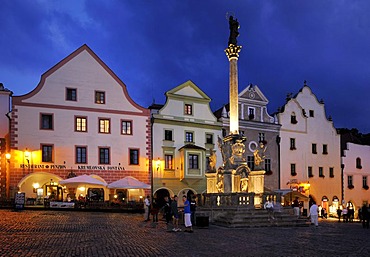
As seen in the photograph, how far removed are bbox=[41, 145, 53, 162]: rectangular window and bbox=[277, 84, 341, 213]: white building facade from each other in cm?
2398

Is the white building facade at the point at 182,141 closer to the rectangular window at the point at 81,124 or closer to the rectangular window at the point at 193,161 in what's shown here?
the rectangular window at the point at 193,161

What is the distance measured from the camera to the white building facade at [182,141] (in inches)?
1576

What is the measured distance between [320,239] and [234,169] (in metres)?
10.2

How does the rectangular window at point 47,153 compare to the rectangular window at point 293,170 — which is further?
the rectangular window at point 293,170

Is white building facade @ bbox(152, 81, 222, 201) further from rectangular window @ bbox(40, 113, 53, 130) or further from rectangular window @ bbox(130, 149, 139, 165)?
rectangular window @ bbox(40, 113, 53, 130)

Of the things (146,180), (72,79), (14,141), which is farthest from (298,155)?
(14,141)

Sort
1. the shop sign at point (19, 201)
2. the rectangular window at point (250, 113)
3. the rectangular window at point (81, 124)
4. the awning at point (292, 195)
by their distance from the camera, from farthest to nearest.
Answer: the rectangular window at point (250, 113)
the awning at point (292, 195)
the rectangular window at point (81, 124)
the shop sign at point (19, 201)

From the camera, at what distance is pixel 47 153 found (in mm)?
35125

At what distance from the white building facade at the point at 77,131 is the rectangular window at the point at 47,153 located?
77mm

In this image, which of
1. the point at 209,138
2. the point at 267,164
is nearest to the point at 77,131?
the point at 209,138

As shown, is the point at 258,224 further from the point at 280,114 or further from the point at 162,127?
the point at 280,114

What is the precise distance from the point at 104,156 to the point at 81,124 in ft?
10.9

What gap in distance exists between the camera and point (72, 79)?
37.1 metres

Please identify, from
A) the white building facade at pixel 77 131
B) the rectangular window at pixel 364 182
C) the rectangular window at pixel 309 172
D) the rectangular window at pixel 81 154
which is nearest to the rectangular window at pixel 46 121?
the white building facade at pixel 77 131
